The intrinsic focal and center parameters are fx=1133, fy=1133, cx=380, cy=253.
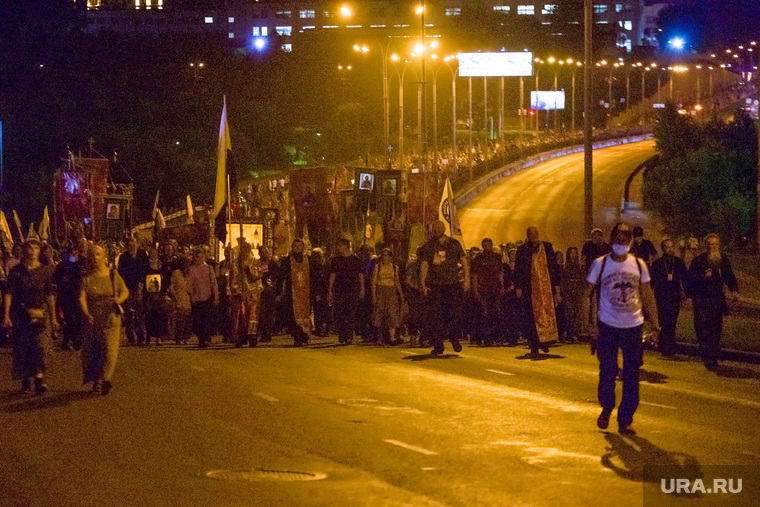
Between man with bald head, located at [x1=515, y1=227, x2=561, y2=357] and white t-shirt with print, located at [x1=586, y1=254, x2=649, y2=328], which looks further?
man with bald head, located at [x1=515, y1=227, x2=561, y2=357]

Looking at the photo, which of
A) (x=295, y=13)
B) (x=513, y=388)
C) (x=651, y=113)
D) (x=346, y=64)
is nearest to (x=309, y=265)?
(x=513, y=388)

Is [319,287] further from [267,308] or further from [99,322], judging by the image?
[99,322]

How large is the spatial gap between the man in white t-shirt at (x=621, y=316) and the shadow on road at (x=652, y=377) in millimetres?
3641

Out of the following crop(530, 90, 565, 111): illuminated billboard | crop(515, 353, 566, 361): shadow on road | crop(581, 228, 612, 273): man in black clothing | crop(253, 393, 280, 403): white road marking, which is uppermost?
crop(530, 90, 565, 111): illuminated billboard

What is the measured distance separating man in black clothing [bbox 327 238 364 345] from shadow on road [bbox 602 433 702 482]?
9.25 m

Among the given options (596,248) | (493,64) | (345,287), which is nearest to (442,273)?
(596,248)

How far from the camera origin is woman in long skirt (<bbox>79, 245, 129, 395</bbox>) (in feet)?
40.7

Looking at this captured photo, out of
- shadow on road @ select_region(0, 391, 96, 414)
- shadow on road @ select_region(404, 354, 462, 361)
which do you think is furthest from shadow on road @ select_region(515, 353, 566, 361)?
shadow on road @ select_region(0, 391, 96, 414)

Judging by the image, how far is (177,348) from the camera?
1828cm

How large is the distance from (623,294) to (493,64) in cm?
8605

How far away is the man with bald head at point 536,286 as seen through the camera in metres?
15.8

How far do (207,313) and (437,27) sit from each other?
108 meters

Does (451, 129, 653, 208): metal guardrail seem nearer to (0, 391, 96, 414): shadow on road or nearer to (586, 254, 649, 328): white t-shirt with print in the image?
(0, 391, 96, 414): shadow on road

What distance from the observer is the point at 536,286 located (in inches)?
627
